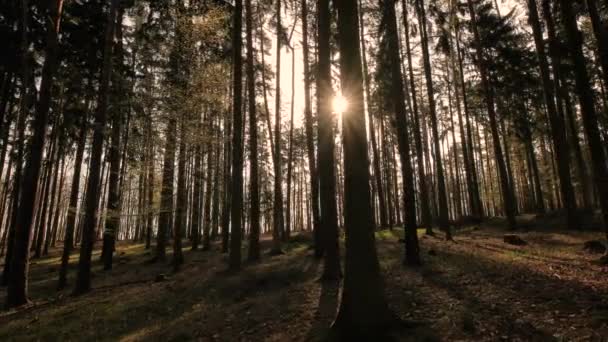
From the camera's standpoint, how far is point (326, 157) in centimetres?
988

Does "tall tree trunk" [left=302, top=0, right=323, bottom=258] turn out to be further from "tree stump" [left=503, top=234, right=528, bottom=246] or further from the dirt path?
"tree stump" [left=503, top=234, right=528, bottom=246]

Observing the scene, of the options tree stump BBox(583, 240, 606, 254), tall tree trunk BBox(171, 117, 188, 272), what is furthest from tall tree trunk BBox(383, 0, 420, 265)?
tall tree trunk BBox(171, 117, 188, 272)

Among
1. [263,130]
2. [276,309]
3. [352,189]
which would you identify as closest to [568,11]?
[352,189]

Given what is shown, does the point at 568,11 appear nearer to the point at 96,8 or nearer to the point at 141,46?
the point at 96,8

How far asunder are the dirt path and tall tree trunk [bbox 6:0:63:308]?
3.11ft

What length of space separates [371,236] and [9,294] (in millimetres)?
11957

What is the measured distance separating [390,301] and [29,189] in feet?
38.1

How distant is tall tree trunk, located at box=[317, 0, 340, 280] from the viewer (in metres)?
9.21

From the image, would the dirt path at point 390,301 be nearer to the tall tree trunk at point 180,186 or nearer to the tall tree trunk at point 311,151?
the tall tree trunk at point 311,151

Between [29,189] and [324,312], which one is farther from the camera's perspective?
[29,189]

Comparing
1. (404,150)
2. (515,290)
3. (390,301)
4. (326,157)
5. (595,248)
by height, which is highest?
(404,150)

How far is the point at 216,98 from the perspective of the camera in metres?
13.5

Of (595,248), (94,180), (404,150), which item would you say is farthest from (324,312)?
(94,180)

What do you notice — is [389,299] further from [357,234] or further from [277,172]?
[277,172]
